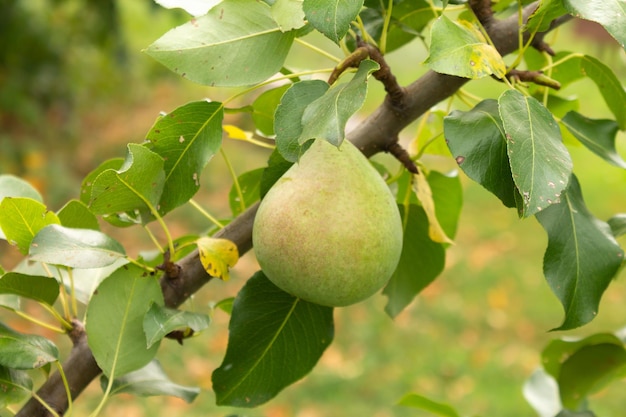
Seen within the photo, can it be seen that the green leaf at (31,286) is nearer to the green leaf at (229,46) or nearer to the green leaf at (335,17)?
the green leaf at (229,46)

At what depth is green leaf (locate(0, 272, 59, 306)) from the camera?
0.74 meters

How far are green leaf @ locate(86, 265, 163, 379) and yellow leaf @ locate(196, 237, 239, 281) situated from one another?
2.5 inches

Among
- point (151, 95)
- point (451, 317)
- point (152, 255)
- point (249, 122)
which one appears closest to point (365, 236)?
point (152, 255)

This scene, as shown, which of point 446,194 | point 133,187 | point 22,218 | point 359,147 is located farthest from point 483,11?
point 22,218

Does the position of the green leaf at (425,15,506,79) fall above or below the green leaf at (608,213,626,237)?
above

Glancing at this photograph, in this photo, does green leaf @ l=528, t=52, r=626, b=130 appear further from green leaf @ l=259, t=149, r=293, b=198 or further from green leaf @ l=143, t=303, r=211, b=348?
green leaf @ l=143, t=303, r=211, b=348

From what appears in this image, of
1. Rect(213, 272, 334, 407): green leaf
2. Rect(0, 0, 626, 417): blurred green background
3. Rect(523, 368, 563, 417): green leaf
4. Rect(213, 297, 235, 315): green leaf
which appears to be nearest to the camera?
Rect(213, 272, 334, 407): green leaf

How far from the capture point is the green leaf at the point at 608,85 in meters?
0.82

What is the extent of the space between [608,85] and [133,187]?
1.69 feet

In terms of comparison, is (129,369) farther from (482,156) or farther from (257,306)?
(482,156)

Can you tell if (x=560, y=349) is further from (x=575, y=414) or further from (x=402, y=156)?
(x=402, y=156)

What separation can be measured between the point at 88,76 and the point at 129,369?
5.01 meters

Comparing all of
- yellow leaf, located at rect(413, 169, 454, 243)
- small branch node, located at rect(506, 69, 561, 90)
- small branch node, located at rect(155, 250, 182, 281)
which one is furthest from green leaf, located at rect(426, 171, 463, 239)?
small branch node, located at rect(155, 250, 182, 281)

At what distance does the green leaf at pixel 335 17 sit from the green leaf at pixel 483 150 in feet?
0.45
